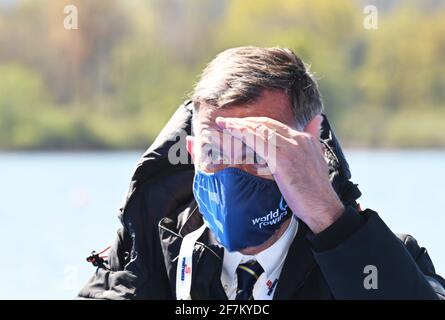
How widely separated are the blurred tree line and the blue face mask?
47.1 feet

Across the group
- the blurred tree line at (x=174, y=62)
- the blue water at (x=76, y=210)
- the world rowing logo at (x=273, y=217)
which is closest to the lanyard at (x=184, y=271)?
the world rowing logo at (x=273, y=217)

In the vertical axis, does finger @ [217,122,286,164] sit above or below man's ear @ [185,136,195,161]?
above

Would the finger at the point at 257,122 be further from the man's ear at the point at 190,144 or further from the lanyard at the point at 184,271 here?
the lanyard at the point at 184,271

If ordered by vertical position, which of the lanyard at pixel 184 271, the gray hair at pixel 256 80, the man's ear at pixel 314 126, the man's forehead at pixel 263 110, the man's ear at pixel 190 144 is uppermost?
the gray hair at pixel 256 80

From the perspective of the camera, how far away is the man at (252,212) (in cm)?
148

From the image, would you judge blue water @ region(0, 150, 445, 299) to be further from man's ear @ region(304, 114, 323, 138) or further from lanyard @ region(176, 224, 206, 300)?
man's ear @ region(304, 114, 323, 138)

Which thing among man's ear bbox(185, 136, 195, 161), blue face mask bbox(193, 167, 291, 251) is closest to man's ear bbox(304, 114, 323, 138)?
blue face mask bbox(193, 167, 291, 251)

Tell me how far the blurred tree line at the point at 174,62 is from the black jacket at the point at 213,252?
1422 cm

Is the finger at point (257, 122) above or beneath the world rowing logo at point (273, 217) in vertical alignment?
above

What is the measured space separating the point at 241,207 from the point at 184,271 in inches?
6.7

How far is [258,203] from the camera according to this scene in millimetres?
1646

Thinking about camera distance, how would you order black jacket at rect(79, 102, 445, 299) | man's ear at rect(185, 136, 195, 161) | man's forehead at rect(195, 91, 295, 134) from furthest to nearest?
1. man's ear at rect(185, 136, 195, 161)
2. man's forehead at rect(195, 91, 295, 134)
3. black jacket at rect(79, 102, 445, 299)

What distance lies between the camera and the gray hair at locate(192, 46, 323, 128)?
63.1 inches

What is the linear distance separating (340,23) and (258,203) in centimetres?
1670
